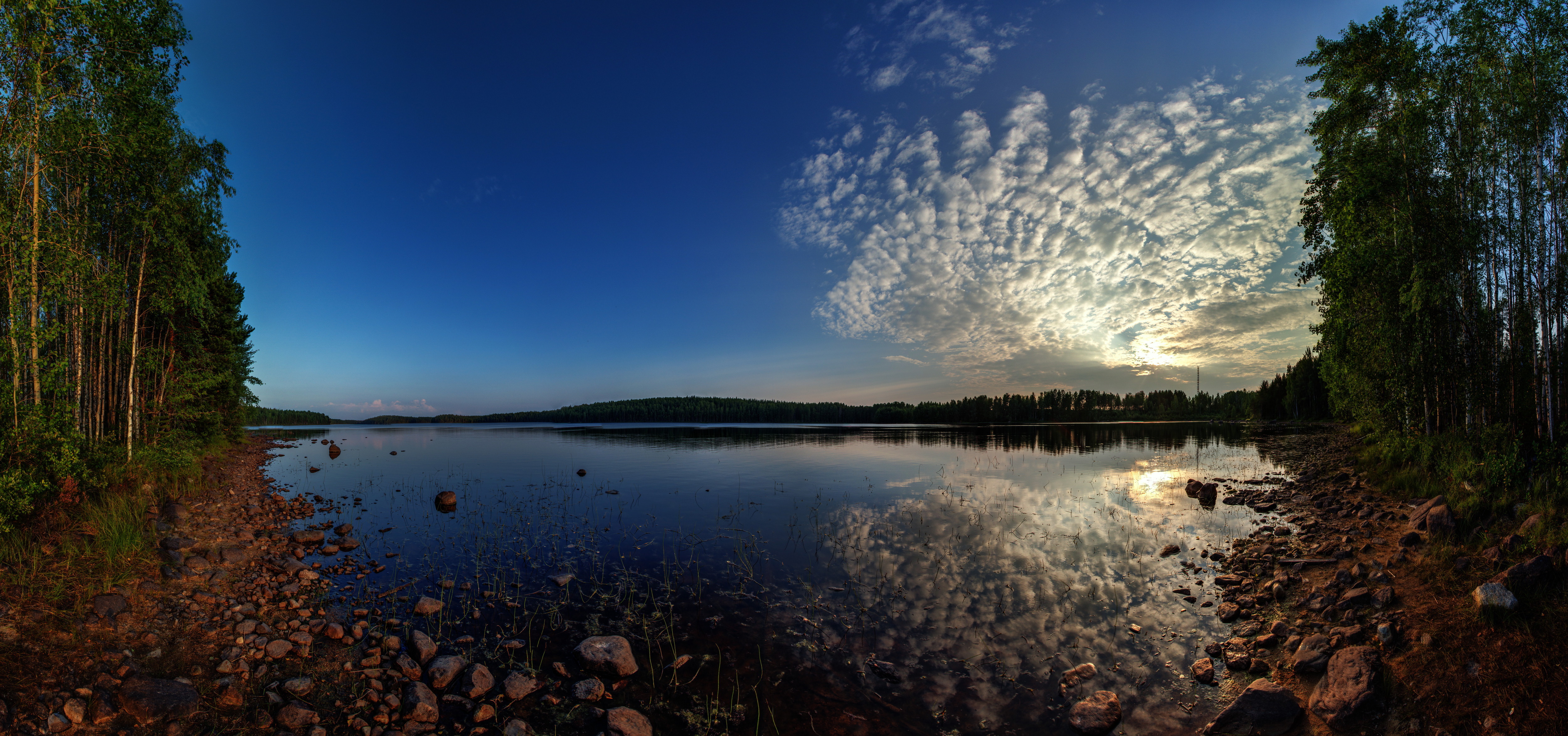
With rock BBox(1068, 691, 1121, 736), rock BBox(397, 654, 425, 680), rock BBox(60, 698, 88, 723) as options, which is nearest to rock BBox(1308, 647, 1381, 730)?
rock BBox(1068, 691, 1121, 736)

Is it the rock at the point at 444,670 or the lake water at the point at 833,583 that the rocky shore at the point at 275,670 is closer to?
the rock at the point at 444,670

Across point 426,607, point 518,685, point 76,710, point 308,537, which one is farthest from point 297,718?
point 308,537

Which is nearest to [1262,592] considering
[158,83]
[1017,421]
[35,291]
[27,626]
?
[27,626]

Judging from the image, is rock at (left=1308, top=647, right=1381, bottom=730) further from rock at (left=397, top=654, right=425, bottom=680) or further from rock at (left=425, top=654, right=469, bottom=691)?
rock at (left=397, top=654, right=425, bottom=680)

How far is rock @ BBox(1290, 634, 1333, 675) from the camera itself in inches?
321

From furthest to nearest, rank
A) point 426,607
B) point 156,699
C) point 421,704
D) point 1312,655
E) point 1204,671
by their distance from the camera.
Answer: point 426,607 < point 1204,671 < point 1312,655 < point 421,704 < point 156,699

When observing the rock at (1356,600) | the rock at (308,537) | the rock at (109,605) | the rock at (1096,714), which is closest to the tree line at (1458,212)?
the rock at (1356,600)

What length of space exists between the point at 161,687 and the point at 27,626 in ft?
10.7

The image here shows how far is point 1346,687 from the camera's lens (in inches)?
285

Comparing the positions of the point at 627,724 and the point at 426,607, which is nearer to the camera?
the point at 627,724

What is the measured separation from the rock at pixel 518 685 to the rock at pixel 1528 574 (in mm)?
15905

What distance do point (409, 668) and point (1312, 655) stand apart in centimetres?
1573

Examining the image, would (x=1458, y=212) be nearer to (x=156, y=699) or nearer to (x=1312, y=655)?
(x=1312, y=655)

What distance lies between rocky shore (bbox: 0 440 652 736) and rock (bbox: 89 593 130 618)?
0.02m
